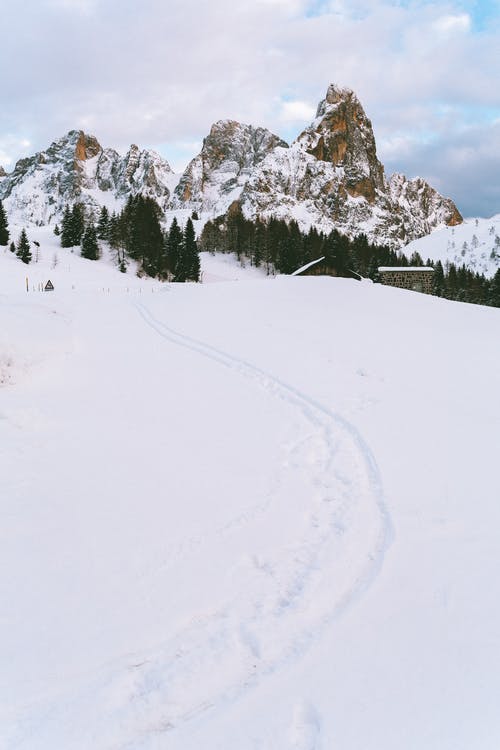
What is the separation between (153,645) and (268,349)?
1246 centimetres

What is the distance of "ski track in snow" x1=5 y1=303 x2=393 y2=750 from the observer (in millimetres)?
2943

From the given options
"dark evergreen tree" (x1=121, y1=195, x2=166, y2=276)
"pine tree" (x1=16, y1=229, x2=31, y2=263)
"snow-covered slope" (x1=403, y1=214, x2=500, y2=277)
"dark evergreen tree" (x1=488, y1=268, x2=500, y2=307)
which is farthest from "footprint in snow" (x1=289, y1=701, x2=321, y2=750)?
"snow-covered slope" (x1=403, y1=214, x2=500, y2=277)

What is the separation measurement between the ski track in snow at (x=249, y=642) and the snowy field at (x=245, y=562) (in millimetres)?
16

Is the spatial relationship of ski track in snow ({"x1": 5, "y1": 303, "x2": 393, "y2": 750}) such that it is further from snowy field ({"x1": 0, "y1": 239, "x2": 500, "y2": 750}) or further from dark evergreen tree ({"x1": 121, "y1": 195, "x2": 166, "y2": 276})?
dark evergreen tree ({"x1": 121, "y1": 195, "x2": 166, "y2": 276})

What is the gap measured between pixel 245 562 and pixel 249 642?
1.01m

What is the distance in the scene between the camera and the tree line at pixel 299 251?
81.5 m

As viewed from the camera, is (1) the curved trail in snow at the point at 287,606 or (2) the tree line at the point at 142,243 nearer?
(1) the curved trail in snow at the point at 287,606

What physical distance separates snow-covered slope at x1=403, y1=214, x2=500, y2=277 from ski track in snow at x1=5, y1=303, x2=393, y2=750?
141m

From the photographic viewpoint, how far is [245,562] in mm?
4605

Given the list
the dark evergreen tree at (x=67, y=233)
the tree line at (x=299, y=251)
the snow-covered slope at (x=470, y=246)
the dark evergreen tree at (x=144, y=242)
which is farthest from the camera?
the snow-covered slope at (x=470, y=246)

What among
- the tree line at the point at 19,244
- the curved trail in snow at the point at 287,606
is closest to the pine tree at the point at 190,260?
the tree line at the point at 19,244

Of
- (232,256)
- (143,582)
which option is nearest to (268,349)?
(143,582)

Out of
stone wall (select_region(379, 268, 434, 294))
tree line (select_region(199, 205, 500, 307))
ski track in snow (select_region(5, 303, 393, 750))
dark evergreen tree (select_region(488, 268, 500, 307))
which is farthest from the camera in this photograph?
→ dark evergreen tree (select_region(488, 268, 500, 307))

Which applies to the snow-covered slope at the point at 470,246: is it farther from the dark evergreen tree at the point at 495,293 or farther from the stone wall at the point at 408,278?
the stone wall at the point at 408,278
